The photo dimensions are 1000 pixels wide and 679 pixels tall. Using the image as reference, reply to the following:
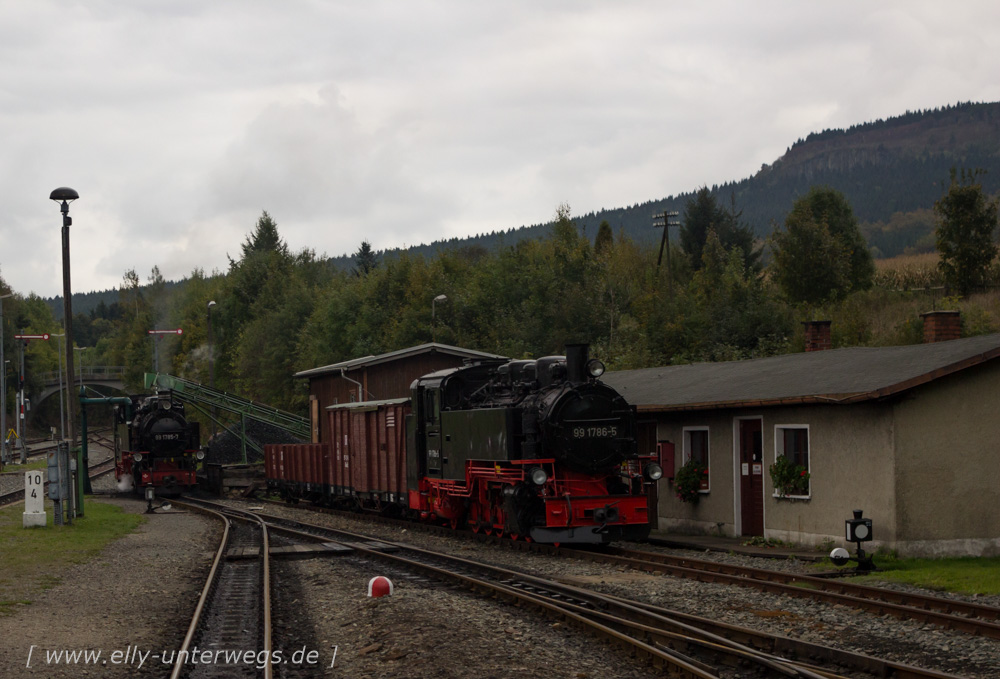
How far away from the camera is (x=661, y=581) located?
13.8m

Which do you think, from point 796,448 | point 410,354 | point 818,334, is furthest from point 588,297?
point 796,448

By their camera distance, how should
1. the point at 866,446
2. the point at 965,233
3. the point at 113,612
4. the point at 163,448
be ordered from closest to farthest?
the point at 113,612
the point at 866,446
the point at 163,448
the point at 965,233

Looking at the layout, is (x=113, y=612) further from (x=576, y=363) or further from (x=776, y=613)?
(x=576, y=363)

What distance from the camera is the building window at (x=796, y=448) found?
17453 mm

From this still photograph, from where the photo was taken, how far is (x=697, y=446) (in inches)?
818

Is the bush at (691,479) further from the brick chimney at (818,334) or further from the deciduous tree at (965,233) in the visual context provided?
the deciduous tree at (965,233)

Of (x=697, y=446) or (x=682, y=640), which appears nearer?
(x=682, y=640)

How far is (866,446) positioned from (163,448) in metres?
24.7

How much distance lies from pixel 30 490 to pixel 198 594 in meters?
10.3

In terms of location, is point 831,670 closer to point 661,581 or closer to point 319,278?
point 661,581

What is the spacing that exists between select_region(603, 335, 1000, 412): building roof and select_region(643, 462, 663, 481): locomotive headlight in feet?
6.90

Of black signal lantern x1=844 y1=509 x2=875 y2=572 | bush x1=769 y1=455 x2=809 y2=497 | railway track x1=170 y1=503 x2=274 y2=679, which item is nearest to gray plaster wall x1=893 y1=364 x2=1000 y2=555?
black signal lantern x1=844 y1=509 x2=875 y2=572

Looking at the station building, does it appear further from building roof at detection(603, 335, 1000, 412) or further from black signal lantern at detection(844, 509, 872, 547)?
black signal lantern at detection(844, 509, 872, 547)

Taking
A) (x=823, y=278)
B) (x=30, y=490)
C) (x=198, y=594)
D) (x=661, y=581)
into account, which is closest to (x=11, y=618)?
(x=198, y=594)
